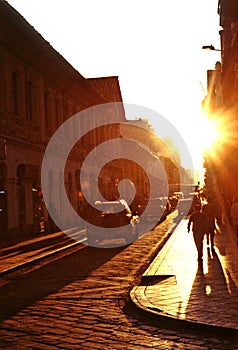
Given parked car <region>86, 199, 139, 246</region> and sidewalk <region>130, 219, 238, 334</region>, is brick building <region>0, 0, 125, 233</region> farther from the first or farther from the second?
sidewalk <region>130, 219, 238, 334</region>

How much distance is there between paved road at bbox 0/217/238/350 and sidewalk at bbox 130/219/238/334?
30 centimetres

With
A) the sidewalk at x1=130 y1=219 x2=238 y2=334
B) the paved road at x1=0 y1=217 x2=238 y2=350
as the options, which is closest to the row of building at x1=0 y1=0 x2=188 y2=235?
the paved road at x1=0 y1=217 x2=238 y2=350

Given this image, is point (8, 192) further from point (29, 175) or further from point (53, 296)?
point (53, 296)

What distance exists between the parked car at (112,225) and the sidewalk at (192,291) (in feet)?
23.8

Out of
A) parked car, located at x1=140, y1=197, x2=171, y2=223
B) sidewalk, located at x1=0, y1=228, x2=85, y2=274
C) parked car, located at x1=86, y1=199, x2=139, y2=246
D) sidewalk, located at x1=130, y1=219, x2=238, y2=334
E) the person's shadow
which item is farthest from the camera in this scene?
parked car, located at x1=140, y1=197, x2=171, y2=223

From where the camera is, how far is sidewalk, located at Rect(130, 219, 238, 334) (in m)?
8.54

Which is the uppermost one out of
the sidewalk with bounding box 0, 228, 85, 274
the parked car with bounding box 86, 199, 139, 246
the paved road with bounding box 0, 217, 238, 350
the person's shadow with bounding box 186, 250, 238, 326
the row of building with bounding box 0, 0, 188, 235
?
the row of building with bounding box 0, 0, 188, 235

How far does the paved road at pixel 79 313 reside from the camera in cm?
760

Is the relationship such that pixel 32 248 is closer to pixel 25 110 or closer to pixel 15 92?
pixel 15 92

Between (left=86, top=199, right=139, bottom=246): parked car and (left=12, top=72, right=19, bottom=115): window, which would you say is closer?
(left=86, top=199, right=139, bottom=246): parked car

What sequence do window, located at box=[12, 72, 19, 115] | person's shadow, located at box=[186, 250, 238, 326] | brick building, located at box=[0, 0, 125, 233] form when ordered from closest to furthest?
person's shadow, located at box=[186, 250, 238, 326] → brick building, located at box=[0, 0, 125, 233] → window, located at box=[12, 72, 19, 115]

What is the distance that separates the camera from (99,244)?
2494 centimetres

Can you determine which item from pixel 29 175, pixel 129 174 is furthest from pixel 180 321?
pixel 129 174

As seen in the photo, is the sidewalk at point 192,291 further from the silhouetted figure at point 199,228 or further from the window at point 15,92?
the window at point 15,92
